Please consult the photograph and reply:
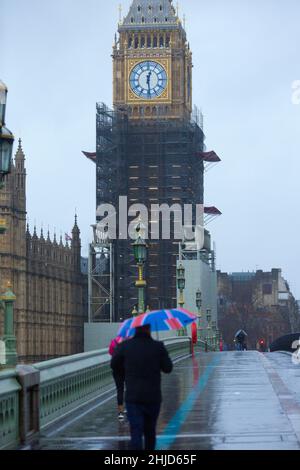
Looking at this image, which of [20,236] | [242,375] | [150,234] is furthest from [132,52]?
[242,375]

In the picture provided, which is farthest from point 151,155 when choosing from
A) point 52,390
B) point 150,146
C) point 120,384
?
point 120,384

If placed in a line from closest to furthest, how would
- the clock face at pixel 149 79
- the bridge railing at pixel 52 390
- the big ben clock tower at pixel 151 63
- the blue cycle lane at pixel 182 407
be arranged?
the bridge railing at pixel 52 390, the blue cycle lane at pixel 182 407, the big ben clock tower at pixel 151 63, the clock face at pixel 149 79

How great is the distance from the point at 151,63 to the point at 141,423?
127200 mm

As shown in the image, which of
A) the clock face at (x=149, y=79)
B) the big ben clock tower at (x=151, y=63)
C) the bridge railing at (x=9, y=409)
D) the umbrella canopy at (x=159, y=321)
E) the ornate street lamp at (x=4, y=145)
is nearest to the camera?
the umbrella canopy at (x=159, y=321)

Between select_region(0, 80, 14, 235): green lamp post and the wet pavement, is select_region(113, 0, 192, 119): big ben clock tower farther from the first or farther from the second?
select_region(0, 80, 14, 235): green lamp post

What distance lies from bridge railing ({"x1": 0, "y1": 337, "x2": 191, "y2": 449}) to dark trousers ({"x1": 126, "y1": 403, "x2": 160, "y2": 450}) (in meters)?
3.18

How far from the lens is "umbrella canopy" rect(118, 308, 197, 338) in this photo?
552 inches

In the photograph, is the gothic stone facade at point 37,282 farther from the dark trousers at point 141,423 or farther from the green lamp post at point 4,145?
the dark trousers at point 141,423

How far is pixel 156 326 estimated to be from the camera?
1426cm

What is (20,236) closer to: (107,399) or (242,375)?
(242,375)

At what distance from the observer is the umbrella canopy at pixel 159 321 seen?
14012 mm

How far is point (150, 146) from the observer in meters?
126

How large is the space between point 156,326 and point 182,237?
111421mm

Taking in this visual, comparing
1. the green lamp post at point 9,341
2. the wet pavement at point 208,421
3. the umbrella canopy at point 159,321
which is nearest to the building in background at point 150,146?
the green lamp post at point 9,341
